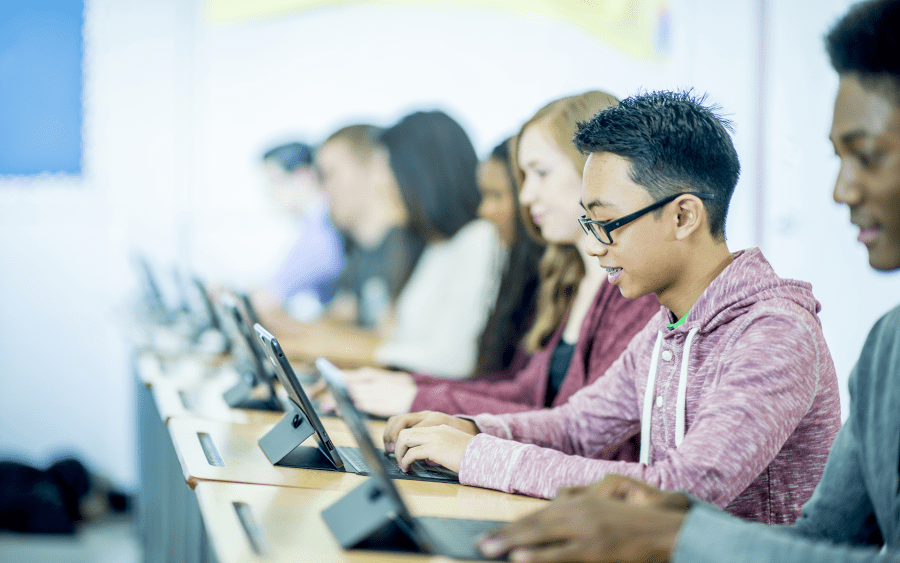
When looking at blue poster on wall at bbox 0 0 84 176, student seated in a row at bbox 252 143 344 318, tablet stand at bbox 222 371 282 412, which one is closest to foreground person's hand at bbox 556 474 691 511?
tablet stand at bbox 222 371 282 412

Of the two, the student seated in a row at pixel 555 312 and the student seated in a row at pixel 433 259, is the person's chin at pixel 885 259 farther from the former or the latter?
the student seated in a row at pixel 433 259

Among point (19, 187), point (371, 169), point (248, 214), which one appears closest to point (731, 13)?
point (371, 169)

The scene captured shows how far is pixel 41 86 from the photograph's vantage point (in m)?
4.07

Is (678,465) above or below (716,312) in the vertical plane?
below

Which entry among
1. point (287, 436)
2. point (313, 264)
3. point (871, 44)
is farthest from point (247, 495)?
point (313, 264)

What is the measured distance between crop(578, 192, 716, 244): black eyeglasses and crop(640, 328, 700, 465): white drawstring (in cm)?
18

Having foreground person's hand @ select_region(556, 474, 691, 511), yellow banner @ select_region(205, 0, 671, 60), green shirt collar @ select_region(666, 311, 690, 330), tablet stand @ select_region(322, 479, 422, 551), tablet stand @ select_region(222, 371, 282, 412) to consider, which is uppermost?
yellow banner @ select_region(205, 0, 671, 60)

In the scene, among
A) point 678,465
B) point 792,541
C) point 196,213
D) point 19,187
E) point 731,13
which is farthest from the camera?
point 196,213

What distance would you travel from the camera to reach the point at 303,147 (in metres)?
4.60

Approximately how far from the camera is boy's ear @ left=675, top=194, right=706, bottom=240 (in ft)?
3.68

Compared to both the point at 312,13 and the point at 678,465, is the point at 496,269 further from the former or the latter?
the point at 312,13

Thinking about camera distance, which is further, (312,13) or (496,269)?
(312,13)

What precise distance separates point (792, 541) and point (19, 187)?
4.19 m

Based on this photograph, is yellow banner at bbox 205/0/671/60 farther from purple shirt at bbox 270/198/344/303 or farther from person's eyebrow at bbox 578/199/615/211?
person's eyebrow at bbox 578/199/615/211
